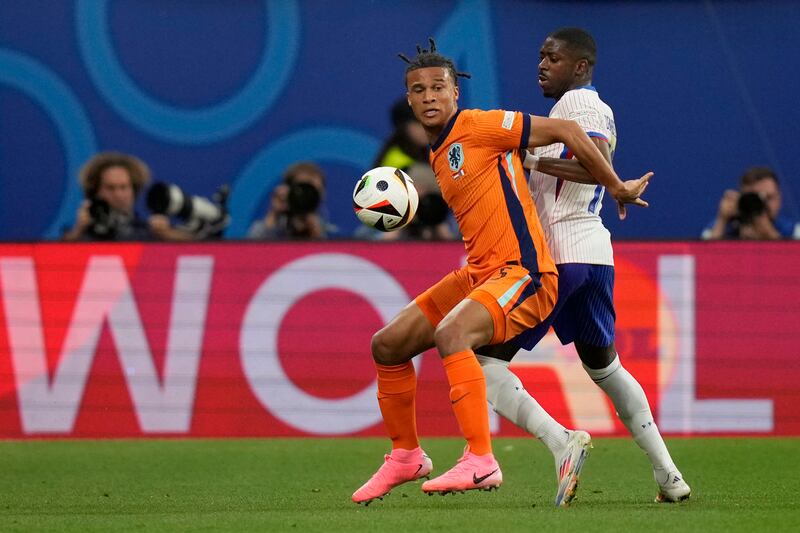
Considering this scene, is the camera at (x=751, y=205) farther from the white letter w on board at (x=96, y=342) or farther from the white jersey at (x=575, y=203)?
the white jersey at (x=575, y=203)

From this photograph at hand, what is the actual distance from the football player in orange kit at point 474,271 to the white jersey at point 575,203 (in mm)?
239

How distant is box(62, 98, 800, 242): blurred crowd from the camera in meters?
10.8

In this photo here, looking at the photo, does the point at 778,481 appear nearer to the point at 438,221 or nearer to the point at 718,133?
the point at 438,221

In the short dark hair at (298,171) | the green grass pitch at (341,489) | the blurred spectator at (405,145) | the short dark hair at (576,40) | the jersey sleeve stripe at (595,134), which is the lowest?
the green grass pitch at (341,489)

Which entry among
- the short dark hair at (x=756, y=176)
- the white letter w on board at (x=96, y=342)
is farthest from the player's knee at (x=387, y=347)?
the short dark hair at (x=756, y=176)

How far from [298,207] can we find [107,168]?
1.44 metres

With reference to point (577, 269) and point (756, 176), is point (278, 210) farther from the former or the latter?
point (577, 269)

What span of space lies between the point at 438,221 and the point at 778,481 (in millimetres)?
3793

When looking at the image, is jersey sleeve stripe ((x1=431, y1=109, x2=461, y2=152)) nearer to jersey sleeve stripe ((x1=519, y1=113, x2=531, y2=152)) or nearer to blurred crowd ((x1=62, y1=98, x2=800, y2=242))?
jersey sleeve stripe ((x1=519, y1=113, x2=531, y2=152))

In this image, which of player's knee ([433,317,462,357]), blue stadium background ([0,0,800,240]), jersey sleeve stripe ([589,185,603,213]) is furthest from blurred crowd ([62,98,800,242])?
player's knee ([433,317,462,357])

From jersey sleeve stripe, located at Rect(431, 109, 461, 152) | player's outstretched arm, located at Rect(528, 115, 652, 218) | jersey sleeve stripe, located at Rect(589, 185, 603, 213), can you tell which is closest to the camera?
player's outstretched arm, located at Rect(528, 115, 652, 218)

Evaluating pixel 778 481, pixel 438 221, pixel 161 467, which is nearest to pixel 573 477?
pixel 778 481

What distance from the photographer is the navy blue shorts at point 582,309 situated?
266 inches

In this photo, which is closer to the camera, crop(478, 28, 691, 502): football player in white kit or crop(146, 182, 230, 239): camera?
crop(478, 28, 691, 502): football player in white kit
